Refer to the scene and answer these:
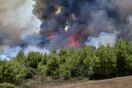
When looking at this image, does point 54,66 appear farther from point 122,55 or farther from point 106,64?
point 122,55

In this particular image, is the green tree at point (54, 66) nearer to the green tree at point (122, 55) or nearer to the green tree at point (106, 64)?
the green tree at point (106, 64)

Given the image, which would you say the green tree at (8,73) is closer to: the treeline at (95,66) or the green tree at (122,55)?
the treeline at (95,66)

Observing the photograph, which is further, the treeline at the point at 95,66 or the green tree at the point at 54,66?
the green tree at the point at 54,66

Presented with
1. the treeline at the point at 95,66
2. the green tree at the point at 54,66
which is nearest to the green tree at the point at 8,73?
the treeline at the point at 95,66

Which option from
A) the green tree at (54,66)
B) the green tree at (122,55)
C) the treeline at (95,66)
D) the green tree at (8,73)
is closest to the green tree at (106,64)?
the treeline at (95,66)

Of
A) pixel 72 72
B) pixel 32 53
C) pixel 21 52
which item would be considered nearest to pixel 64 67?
pixel 72 72

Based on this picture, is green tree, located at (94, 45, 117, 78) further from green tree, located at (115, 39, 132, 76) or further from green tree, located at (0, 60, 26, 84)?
green tree, located at (0, 60, 26, 84)

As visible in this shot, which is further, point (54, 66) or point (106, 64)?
point (54, 66)

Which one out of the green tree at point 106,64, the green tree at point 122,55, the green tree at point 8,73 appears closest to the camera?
the green tree at point 8,73

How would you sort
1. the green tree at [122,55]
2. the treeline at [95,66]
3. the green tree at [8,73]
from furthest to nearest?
the green tree at [122,55], the treeline at [95,66], the green tree at [8,73]

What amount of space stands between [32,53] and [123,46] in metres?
47.7

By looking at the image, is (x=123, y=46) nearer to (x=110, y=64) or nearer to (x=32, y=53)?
(x=110, y=64)

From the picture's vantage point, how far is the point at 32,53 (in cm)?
7375

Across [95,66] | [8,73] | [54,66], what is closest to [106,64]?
[95,66]
